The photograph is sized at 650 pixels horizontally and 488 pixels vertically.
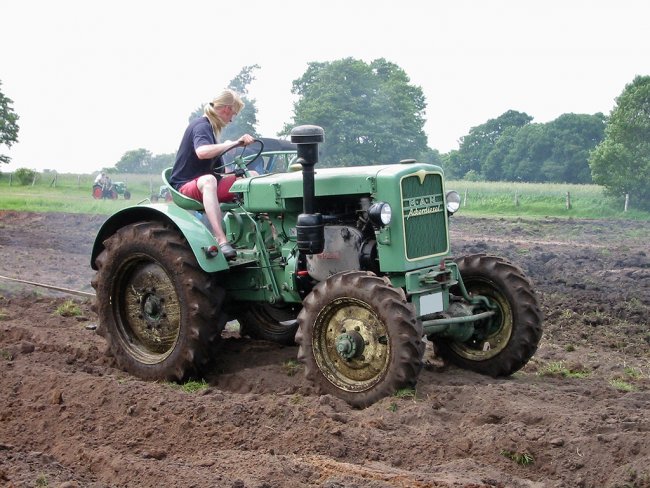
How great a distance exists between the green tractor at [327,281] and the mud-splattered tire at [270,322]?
0.81 feet

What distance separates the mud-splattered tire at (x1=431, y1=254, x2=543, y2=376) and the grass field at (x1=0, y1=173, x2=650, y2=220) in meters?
19.3

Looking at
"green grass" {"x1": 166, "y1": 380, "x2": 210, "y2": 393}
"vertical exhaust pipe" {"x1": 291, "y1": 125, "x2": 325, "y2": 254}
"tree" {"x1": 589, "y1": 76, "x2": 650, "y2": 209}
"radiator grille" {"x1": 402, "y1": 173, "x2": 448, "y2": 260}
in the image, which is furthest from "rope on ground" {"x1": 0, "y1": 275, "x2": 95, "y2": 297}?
"tree" {"x1": 589, "y1": 76, "x2": 650, "y2": 209}

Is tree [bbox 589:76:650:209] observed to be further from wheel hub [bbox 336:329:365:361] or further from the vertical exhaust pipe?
wheel hub [bbox 336:329:365:361]

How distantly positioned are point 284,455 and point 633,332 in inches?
223

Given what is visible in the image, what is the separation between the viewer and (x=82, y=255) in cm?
1633

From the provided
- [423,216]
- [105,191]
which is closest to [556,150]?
[105,191]

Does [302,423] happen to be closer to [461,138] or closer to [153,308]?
[153,308]

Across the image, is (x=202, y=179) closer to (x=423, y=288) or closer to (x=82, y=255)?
(x=423, y=288)

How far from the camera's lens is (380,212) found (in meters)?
6.44

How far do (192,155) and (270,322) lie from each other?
1.74 metres

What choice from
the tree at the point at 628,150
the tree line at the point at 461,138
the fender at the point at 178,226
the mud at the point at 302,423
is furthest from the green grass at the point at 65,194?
the mud at the point at 302,423

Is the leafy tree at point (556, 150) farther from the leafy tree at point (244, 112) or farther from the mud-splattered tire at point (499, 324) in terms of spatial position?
the mud-splattered tire at point (499, 324)

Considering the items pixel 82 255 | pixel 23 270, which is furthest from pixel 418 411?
pixel 82 255

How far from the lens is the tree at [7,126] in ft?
124
